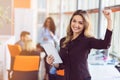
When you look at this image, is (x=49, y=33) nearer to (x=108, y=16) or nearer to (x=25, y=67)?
(x=25, y=67)

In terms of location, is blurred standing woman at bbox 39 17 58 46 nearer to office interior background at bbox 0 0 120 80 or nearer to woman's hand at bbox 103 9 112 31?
office interior background at bbox 0 0 120 80

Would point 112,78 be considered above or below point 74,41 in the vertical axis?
below

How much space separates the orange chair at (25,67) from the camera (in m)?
4.07

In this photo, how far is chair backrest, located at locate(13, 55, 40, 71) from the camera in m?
4.06

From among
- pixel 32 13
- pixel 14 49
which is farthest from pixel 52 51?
pixel 32 13

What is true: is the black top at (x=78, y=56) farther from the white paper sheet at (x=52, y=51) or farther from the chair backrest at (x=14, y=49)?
the chair backrest at (x=14, y=49)

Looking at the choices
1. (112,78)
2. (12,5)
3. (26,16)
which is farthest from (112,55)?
(12,5)

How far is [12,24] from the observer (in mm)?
8562

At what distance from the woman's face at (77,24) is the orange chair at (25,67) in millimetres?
1889

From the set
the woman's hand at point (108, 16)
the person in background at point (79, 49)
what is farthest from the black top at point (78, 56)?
the woman's hand at point (108, 16)

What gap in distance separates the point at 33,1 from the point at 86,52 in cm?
695

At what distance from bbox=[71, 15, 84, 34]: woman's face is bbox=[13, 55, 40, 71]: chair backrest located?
1889 mm

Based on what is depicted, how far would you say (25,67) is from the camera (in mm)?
4082

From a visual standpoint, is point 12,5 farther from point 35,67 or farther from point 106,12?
→ point 106,12
